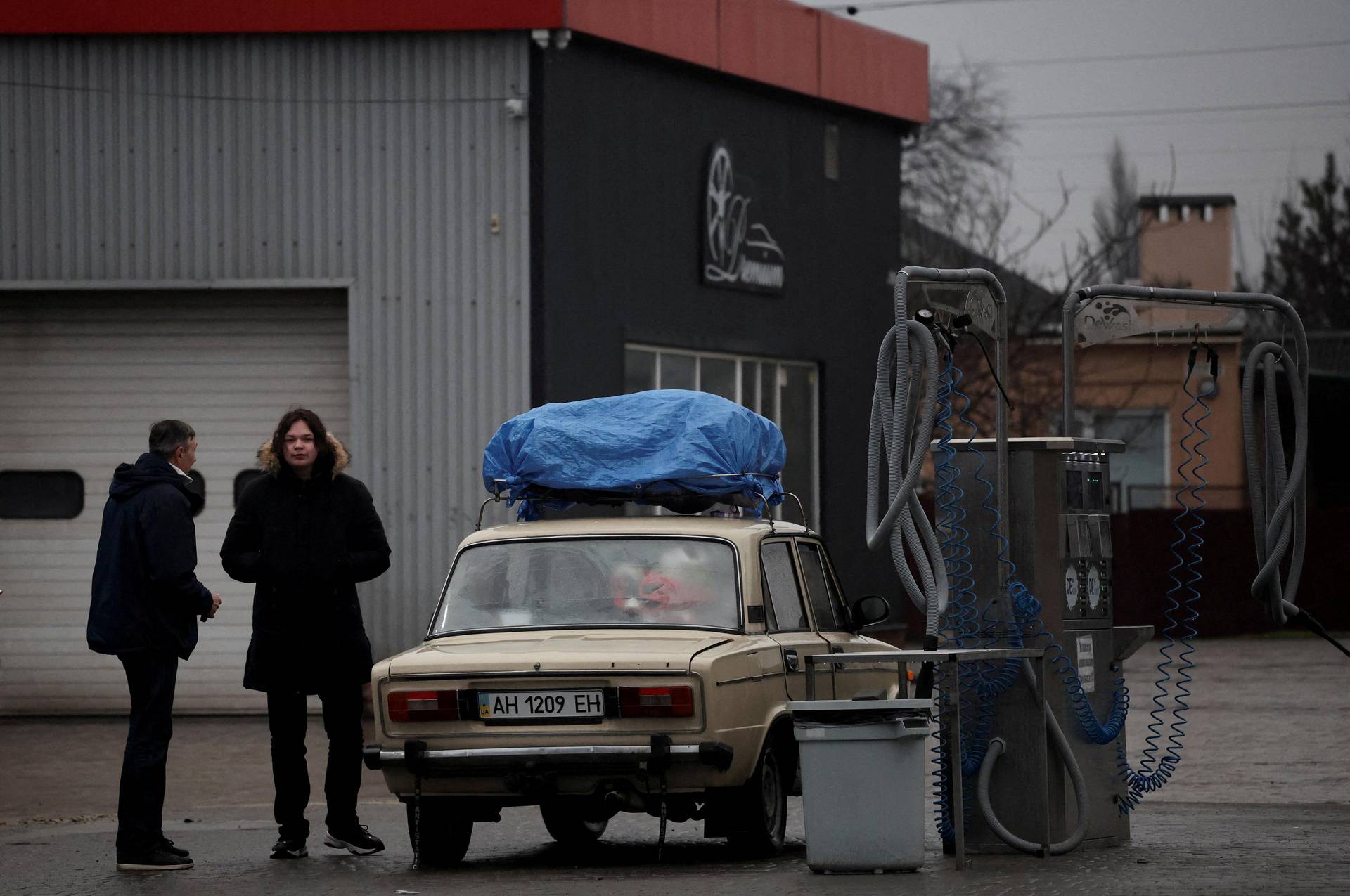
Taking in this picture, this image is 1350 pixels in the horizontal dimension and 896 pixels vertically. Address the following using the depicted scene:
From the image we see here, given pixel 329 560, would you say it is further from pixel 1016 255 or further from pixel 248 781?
pixel 1016 255

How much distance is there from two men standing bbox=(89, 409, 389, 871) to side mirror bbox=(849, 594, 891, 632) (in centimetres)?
244

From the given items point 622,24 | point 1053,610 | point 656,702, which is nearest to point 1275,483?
point 1053,610

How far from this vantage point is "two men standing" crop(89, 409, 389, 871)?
9.68 metres

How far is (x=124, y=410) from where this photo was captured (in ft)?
58.9

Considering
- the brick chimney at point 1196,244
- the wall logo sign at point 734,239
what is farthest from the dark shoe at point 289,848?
the brick chimney at point 1196,244

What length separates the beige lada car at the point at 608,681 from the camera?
9086 mm

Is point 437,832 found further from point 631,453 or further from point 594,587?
point 631,453

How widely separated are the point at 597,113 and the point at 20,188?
15.9 feet

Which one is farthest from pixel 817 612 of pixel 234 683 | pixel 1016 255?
pixel 1016 255

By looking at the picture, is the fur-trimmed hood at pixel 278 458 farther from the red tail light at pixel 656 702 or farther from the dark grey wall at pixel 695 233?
the dark grey wall at pixel 695 233

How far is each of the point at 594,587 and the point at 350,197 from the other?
27.0 feet

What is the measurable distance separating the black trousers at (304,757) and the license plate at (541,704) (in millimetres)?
1211

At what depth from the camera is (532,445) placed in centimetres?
1119

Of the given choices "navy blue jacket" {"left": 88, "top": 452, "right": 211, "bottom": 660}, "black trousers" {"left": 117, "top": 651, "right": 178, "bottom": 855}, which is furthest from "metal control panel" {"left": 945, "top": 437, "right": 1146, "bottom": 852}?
"black trousers" {"left": 117, "top": 651, "right": 178, "bottom": 855}
